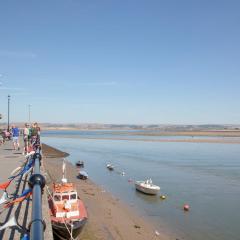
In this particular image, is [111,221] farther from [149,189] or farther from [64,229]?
[149,189]

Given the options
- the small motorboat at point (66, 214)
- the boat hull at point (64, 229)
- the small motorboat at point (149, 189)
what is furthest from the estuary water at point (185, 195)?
the boat hull at point (64, 229)

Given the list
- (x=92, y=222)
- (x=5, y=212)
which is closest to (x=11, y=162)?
(x=92, y=222)

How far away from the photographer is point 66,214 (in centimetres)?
1428

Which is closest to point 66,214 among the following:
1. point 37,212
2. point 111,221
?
point 111,221

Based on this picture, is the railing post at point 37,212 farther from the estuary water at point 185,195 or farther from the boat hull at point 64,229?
the estuary water at point 185,195

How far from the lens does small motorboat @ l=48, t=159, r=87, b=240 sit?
44.4ft

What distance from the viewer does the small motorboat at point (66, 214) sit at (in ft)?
44.4

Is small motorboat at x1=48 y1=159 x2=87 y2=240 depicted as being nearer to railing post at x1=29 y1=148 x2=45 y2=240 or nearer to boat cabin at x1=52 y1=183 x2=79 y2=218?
boat cabin at x1=52 y1=183 x2=79 y2=218

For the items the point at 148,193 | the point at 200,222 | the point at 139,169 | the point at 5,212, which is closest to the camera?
the point at 5,212

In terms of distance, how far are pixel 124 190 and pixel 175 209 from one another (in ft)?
24.8

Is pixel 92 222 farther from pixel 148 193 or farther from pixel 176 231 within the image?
pixel 148 193

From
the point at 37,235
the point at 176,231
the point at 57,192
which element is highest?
the point at 37,235

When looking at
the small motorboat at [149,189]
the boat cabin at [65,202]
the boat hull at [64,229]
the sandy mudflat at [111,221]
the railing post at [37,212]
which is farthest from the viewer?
the small motorboat at [149,189]

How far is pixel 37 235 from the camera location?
2438 mm
